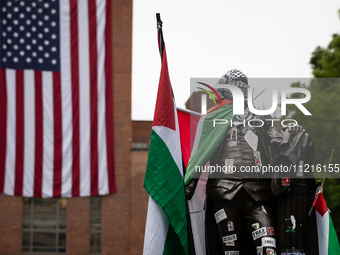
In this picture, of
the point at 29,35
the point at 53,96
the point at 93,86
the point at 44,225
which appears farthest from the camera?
the point at 44,225

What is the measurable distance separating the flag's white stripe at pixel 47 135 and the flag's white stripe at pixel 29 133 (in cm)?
48

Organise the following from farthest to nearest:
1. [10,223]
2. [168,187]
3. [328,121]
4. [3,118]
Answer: [10,223] → [3,118] → [328,121] → [168,187]

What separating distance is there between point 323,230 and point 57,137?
16651 millimetres

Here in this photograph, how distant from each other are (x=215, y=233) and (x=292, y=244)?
802mm

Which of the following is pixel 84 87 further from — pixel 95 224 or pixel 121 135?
pixel 95 224

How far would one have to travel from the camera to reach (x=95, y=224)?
23.0m

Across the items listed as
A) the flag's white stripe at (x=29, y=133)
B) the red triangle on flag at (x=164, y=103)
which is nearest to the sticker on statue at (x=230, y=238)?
the red triangle on flag at (x=164, y=103)

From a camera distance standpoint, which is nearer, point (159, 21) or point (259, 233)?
point (259, 233)

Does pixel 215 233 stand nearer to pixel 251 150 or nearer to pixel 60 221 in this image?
pixel 251 150

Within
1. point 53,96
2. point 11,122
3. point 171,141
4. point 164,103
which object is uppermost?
point 53,96

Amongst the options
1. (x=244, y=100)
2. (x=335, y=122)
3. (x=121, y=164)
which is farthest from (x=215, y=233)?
(x=121, y=164)

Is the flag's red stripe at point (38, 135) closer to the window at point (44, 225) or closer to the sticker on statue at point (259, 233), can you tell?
the window at point (44, 225)

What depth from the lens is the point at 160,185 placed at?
480cm

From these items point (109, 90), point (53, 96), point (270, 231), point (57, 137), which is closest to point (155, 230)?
point (270, 231)
